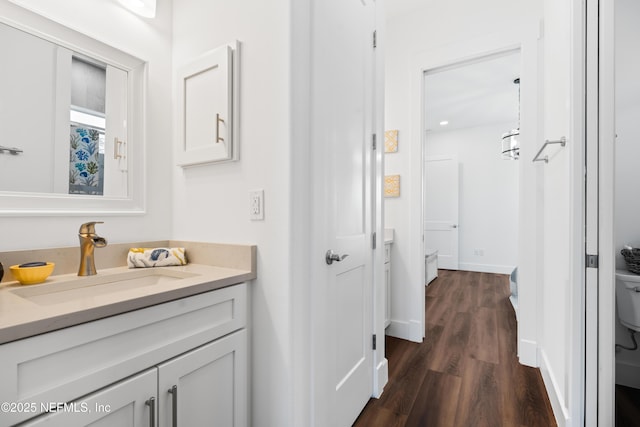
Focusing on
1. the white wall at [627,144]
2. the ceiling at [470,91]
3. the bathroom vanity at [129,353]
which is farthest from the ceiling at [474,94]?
the bathroom vanity at [129,353]

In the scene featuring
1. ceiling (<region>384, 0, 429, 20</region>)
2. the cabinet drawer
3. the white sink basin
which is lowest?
the cabinet drawer

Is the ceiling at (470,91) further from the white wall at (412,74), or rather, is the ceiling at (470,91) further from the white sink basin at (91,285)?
the white sink basin at (91,285)

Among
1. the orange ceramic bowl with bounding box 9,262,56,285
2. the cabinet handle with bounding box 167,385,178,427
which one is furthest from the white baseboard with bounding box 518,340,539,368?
the orange ceramic bowl with bounding box 9,262,56,285

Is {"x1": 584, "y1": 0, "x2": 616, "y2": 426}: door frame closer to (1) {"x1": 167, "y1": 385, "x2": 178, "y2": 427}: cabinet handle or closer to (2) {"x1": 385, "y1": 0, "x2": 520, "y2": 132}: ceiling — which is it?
(2) {"x1": 385, "y1": 0, "x2": 520, "y2": 132}: ceiling

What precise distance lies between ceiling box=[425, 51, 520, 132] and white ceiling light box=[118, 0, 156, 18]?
2.28 m

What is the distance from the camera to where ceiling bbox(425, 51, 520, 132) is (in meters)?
3.54

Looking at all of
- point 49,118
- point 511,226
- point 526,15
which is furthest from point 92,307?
point 511,226

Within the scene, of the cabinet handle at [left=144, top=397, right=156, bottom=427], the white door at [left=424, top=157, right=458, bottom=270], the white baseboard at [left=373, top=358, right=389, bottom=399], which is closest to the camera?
the cabinet handle at [left=144, top=397, right=156, bottom=427]

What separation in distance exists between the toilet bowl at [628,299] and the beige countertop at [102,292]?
6.87 ft

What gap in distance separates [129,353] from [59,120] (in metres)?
1.06

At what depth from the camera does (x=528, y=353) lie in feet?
7.12

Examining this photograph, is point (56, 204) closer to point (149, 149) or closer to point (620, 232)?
point (149, 149)

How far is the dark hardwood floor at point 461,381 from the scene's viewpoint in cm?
160

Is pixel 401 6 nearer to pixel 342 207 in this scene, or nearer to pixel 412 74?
pixel 412 74
